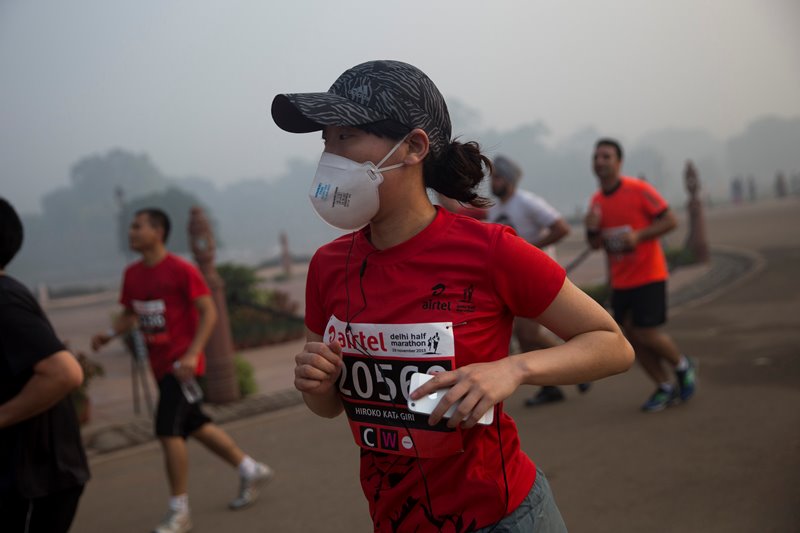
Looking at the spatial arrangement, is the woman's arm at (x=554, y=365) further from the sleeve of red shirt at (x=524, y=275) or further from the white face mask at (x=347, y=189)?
the white face mask at (x=347, y=189)

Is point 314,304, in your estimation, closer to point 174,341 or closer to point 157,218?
point 174,341

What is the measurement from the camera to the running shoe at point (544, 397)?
22.5ft

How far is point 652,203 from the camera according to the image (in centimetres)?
616

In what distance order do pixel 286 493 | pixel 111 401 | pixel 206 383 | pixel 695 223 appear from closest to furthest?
pixel 286 493 → pixel 206 383 → pixel 111 401 → pixel 695 223

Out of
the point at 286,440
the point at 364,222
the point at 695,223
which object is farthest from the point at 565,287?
the point at 695,223

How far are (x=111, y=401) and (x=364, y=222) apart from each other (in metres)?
7.16

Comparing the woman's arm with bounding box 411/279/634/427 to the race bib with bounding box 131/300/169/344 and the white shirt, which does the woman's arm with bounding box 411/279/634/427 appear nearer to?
the race bib with bounding box 131/300/169/344

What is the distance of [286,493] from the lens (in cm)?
536

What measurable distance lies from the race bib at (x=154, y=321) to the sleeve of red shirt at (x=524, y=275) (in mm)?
3293

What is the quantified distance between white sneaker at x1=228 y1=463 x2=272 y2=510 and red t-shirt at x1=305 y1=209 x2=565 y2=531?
10.5 feet

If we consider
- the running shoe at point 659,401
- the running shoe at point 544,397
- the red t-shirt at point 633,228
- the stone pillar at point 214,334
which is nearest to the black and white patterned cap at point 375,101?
the red t-shirt at point 633,228

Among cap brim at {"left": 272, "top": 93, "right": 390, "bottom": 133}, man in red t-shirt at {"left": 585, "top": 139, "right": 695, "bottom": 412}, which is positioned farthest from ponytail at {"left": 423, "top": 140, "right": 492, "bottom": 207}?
man in red t-shirt at {"left": 585, "top": 139, "right": 695, "bottom": 412}

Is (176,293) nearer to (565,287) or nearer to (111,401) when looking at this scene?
(565,287)

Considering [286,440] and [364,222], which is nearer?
[364,222]
